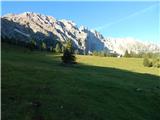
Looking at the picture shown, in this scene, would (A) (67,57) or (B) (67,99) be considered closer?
(B) (67,99)

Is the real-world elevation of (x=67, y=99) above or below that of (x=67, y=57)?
below

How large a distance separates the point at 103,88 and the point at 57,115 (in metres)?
16.2

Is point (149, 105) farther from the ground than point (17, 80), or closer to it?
closer to it

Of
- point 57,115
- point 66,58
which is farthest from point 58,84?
point 66,58

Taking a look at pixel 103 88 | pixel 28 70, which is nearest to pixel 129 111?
pixel 103 88

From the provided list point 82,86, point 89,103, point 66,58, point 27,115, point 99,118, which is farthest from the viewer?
point 66,58

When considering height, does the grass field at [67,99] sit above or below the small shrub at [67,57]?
below

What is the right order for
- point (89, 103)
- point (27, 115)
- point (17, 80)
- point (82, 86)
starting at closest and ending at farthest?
1. point (27, 115)
2. point (89, 103)
3. point (17, 80)
4. point (82, 86)

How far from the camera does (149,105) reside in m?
41.6

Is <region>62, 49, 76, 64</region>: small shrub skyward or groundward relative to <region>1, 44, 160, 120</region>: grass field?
skyward

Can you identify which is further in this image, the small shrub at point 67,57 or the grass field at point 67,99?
the small shrub at point 67,57

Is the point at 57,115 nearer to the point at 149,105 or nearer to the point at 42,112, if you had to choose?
the point at 42,112

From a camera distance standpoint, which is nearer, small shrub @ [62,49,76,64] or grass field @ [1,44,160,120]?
grass field @ [1,44,160,120]

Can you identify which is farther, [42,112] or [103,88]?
[103,88]
